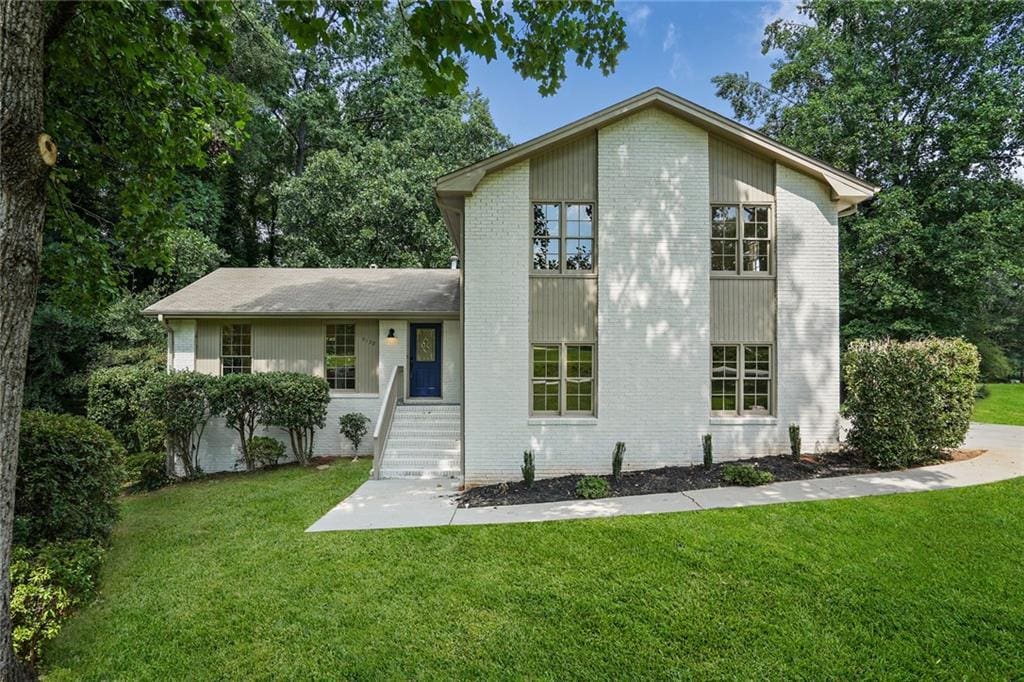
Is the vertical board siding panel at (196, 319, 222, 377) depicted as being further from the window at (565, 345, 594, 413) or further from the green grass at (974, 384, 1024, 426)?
the green grass at (974, 384, 1024, 426)

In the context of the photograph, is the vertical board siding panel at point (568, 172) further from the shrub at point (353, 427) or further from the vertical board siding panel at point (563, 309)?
the shrub at point (353, 427)

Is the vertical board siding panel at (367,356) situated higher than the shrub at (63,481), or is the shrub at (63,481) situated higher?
the vertical board siding panel at (367,356)

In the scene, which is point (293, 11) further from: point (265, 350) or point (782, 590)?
point (265, 350)

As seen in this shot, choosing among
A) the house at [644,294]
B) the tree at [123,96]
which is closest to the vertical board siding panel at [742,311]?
the house at [644,294]

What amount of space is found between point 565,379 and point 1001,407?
17911mm

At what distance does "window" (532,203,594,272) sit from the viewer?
29.4ft

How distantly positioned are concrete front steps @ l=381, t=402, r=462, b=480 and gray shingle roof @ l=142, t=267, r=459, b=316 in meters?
2.67

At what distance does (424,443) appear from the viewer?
33.4 ft

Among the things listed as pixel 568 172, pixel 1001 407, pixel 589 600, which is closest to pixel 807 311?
pixel 568 172

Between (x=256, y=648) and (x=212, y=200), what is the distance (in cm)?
1994

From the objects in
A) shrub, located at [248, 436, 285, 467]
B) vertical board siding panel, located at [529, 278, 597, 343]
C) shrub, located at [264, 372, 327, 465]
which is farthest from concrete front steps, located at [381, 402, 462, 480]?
vertical board siding panel, located at [529, 278, 597, 343]

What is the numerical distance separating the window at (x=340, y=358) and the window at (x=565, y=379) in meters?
5.84

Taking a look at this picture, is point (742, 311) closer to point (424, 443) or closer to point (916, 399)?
point (916, 399)

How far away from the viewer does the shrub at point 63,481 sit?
5047 mm
